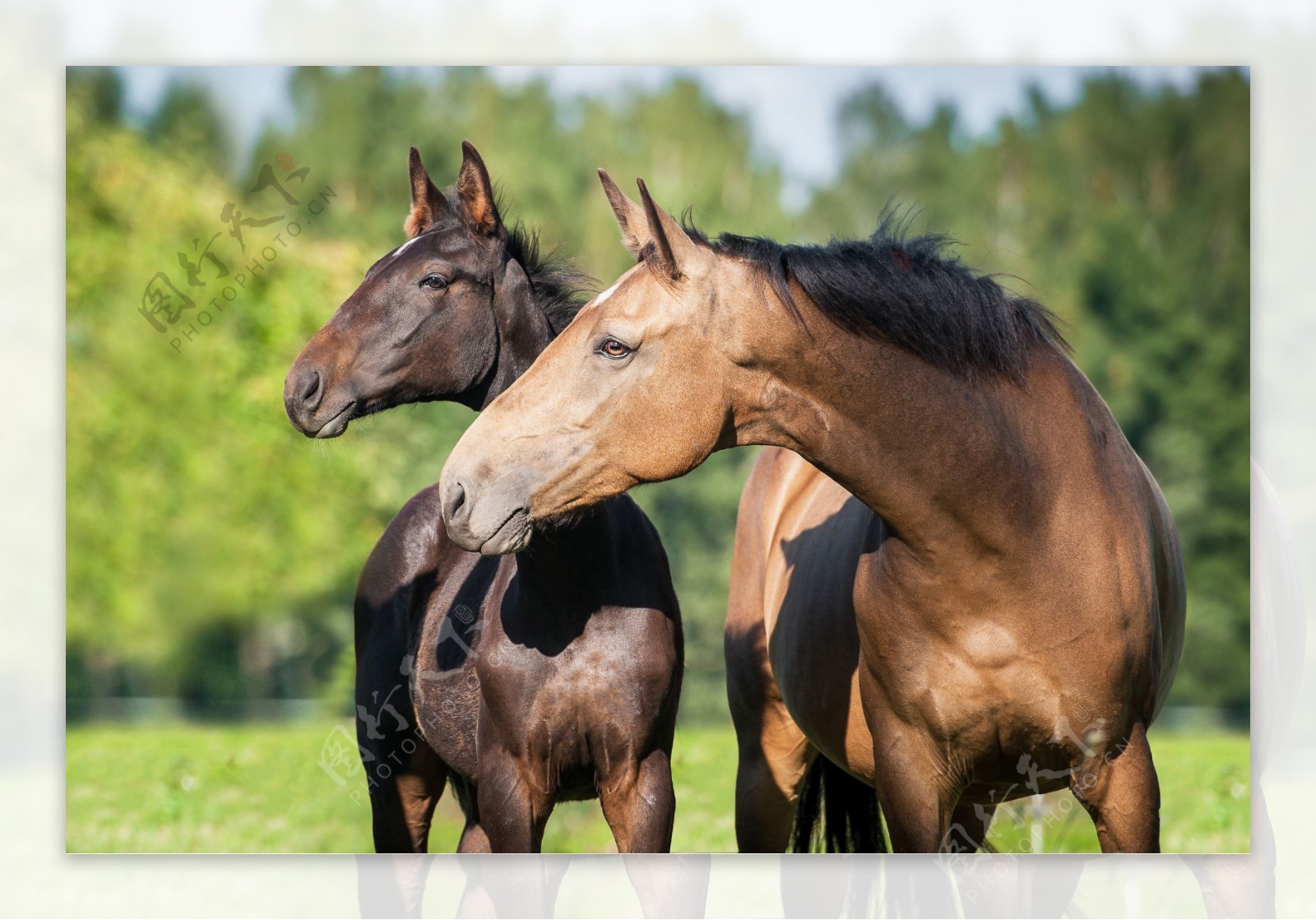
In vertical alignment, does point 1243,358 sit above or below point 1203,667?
above

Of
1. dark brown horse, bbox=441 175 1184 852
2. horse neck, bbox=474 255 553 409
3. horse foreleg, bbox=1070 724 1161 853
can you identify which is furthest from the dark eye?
horse foreleg, bbox=1070 724 1161 853

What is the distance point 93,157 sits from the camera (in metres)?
3.38

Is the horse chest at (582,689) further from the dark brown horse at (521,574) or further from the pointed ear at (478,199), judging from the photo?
the pointed ear at (478,199)

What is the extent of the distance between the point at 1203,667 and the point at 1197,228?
1.43m

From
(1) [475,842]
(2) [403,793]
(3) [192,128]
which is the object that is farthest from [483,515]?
(3) [192,128]

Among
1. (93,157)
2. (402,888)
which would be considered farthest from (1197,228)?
(93,157)

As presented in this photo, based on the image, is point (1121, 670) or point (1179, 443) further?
point (1179, 443)

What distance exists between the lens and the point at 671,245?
207cm

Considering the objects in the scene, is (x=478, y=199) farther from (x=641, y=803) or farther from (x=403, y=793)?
(x=403, y=793)

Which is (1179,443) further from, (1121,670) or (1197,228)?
(1121,670)

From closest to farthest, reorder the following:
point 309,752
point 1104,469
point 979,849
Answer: point 1104,469, point 979,849, point 309,752

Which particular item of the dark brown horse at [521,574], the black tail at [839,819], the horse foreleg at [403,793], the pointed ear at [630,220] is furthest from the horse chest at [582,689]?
the black tail at [839,819]

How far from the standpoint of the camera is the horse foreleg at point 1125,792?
223cm

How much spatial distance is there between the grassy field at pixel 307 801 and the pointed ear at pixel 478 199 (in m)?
1.70
